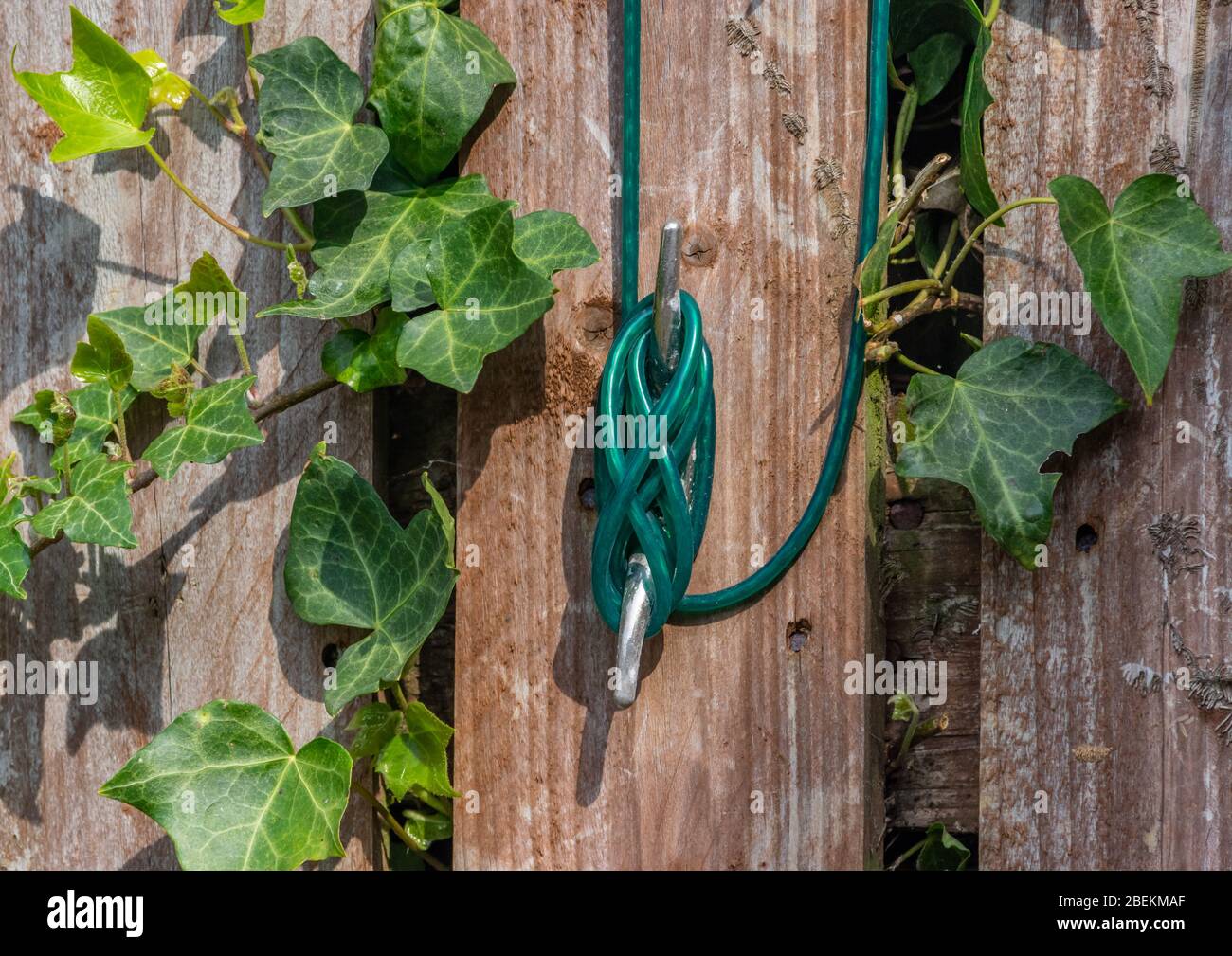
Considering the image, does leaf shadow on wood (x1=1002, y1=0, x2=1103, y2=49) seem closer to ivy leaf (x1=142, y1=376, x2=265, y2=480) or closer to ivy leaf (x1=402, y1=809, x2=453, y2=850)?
ivy leaf (x1=142, y1=376, x2=265, y2=480)

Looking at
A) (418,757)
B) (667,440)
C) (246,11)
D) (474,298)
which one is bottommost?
(418,757)

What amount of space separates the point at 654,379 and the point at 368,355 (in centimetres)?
28

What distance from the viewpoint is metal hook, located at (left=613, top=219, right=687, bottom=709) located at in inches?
36.4

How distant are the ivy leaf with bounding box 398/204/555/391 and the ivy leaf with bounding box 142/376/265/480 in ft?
0.55

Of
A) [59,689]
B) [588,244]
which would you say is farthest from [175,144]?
[59,689]

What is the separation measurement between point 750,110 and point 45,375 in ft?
→ 2.55

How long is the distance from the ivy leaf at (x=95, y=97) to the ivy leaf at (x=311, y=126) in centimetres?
12

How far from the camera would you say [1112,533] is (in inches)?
39.8

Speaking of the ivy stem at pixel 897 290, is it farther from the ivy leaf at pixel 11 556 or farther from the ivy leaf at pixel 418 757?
the ivy leaf at pixel 11 556

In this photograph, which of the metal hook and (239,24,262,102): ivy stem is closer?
the metal hook

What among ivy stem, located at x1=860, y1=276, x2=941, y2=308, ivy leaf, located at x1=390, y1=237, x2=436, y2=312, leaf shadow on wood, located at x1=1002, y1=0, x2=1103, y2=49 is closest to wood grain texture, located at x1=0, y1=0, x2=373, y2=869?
ivy leaf, located at x1=390, y1=237, x2=436, y2=312

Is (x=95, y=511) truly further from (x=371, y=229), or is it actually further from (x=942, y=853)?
(x=942, y=853)

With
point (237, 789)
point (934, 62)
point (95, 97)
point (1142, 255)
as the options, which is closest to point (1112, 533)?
point (1142, 255)

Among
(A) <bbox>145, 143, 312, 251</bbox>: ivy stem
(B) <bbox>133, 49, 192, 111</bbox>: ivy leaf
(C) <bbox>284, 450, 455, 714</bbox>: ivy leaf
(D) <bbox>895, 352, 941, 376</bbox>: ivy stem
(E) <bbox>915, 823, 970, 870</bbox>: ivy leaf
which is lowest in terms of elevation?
(E) <bbox>915, 823, 970, 870</bbox>: ivy leaf
